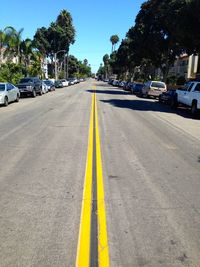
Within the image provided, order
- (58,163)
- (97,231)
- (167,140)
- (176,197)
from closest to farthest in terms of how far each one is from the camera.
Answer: (97,231), (176,197), (58,163), (167,140)

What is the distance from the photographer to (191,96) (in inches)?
856

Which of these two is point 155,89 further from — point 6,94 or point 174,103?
point 6,94

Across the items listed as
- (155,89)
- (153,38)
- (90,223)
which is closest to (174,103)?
(155,89)

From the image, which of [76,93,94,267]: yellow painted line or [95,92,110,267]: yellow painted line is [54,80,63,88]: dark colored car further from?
[95,92,110,267]: yellow painted line

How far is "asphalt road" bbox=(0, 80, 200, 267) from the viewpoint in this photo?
4180 millimetres

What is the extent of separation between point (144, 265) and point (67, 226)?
52.0 inches

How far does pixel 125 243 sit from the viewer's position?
14.4 feet

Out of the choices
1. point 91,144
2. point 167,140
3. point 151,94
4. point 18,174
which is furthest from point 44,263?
point 151,94

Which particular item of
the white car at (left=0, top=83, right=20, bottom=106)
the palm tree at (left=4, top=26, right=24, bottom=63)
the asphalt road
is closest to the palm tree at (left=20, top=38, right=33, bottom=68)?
the palm tree at (left=4, top=26, right=24, bottom=63)

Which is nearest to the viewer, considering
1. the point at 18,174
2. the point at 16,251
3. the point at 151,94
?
the point at 16,251

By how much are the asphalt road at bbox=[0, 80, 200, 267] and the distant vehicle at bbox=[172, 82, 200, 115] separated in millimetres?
9492

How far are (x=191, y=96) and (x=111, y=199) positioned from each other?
55.6ft

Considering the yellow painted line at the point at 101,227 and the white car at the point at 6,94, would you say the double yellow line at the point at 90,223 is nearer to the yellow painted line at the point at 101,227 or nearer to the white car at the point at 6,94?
the yellow painted line at the point at 101,227

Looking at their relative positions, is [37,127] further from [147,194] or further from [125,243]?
[125,243]
